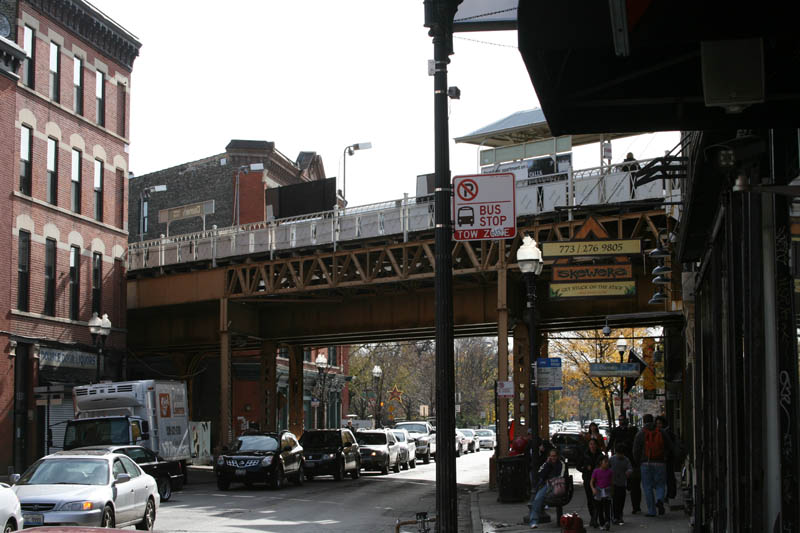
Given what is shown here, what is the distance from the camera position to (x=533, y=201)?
97.7ft

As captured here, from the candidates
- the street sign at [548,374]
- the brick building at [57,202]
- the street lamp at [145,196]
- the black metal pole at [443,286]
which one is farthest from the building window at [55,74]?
the black metal pole at [443,286]

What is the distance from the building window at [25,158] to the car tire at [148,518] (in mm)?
19726

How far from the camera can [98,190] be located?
38875 mm

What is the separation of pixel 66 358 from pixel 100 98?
1070 centimetres

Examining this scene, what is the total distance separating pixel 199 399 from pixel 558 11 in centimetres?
4915

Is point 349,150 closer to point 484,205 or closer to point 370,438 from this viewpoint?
point 370,438

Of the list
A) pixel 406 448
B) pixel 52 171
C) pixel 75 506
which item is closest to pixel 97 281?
pixel 52 171

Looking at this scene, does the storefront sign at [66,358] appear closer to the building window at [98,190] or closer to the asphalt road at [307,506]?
the building window at [98,190]

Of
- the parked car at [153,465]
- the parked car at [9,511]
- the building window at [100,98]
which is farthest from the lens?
the building window at [100,98]

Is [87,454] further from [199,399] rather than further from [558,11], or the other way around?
[199,399]

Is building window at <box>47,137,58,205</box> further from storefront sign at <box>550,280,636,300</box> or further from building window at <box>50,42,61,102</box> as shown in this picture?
storefront sign at <box>550,280,636,300</box>

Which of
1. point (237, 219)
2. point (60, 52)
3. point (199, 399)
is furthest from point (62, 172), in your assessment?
point (237, 219)

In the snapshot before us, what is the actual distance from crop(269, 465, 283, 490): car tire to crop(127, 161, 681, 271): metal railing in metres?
8.74

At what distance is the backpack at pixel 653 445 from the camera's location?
18.0m
